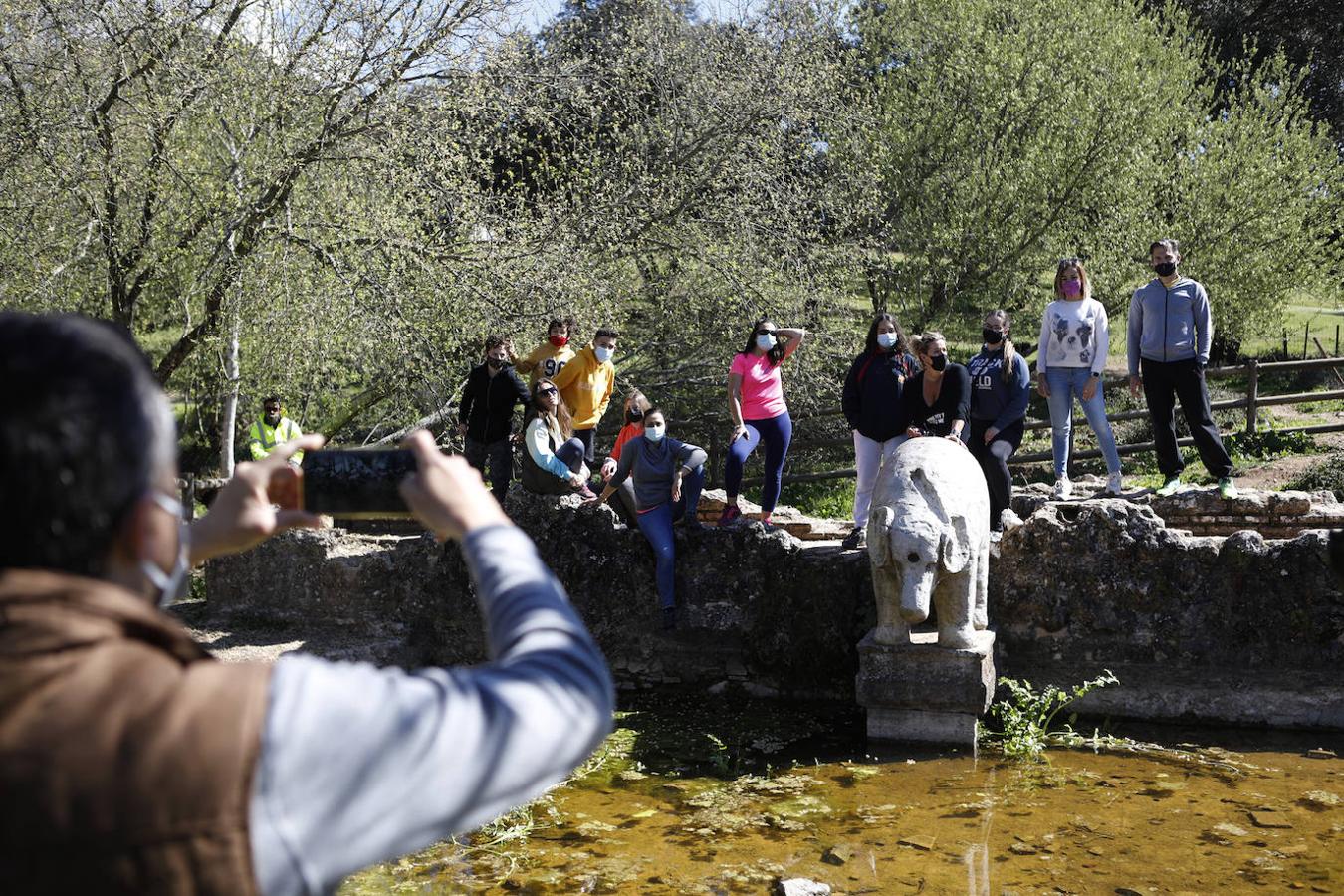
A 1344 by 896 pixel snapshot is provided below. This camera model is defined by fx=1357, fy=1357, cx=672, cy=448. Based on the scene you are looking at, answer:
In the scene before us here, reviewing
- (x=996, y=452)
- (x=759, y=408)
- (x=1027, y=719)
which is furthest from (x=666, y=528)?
(x=1027, y=719)

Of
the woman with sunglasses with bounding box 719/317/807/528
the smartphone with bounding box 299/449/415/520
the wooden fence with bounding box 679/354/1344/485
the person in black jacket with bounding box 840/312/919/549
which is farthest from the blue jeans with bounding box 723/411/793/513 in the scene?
the smartphone with bounding box 299/449/415/520

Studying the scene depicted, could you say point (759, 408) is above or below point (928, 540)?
above

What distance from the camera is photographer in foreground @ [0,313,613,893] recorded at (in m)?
1.29

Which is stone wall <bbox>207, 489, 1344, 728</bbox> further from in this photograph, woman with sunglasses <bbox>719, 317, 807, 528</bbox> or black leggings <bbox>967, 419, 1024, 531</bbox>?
woman with sunglasses <bbox>719, 317, 807, 528</bbox>

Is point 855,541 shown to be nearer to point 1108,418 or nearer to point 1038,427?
point 1038,427

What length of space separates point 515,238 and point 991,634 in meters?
7.97

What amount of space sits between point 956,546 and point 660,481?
2415mm

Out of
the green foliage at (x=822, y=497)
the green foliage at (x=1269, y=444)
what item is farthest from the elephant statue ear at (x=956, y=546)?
the green foliage at (x=1269, y=444)

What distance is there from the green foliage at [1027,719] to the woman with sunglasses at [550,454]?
3.60 meters

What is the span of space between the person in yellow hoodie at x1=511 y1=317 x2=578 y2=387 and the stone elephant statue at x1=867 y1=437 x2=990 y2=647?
144 inches

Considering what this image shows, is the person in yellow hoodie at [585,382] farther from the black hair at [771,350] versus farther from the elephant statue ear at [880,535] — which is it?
the elephant statue ear at [880,535]

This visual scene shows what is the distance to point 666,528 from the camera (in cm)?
1002

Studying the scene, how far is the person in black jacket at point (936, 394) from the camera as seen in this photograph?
943 cm

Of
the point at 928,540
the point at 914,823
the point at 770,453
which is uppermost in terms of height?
the point at 770,453
